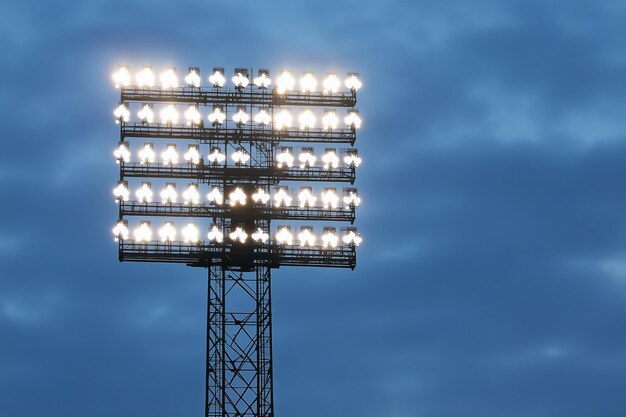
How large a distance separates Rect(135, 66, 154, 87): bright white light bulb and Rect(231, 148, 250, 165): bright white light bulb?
5.61 metres

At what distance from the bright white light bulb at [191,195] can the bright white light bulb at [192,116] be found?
3.37 metres

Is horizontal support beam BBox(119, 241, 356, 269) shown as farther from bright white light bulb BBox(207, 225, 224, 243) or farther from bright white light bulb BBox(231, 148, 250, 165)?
bright white light bulb BBox(231, 148, 250, 165)

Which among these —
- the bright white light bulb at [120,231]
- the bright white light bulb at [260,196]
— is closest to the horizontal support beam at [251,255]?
the bright white light bulb at [120,231]

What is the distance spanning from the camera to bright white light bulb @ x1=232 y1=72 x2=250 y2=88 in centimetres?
8069

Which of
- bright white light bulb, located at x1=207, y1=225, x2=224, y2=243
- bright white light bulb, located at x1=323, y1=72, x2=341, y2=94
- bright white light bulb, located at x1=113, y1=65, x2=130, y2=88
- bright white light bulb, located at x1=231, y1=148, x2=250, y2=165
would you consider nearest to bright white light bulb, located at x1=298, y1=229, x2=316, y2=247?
bright white light bulb, located at x1=207, y1=225, x2=224, y2=243

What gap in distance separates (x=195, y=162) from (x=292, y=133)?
5.43 meters

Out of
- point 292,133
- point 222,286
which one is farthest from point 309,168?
point 222,286

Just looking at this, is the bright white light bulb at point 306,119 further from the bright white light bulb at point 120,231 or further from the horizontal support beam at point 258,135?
the bright white light bulb at point 120,231

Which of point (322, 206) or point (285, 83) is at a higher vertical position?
point (285, 83)

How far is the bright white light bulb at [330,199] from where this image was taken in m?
80.0

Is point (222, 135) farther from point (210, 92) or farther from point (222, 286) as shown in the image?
point (222, 286)

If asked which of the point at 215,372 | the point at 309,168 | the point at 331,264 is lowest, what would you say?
the point at 215,372

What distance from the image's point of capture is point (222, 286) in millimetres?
78875

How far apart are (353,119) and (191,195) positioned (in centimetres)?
934
